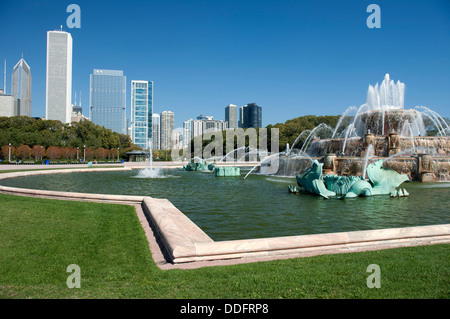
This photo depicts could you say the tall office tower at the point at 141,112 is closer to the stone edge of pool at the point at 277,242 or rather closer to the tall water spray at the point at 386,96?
the tall water spray at the point at 386,96

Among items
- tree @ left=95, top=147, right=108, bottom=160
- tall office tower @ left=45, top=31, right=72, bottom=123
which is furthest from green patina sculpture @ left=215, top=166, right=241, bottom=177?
tall office tower @ left=45, top=31, right=72, bottom=123

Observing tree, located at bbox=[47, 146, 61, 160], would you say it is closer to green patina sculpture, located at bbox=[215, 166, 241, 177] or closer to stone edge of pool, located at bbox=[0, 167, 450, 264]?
green patina sculpture, located at bbox=[215, 166, 241, 177]

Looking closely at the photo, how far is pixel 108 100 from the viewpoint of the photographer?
176125 mm

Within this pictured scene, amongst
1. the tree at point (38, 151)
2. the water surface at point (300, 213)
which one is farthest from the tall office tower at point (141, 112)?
the water surface at point (300, 213)

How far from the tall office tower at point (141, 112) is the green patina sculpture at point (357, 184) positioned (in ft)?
589

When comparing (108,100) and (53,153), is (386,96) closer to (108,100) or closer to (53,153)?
(53,153)

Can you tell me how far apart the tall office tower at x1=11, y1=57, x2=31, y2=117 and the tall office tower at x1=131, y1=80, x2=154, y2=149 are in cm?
5944

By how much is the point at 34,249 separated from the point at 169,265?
245 centimetres

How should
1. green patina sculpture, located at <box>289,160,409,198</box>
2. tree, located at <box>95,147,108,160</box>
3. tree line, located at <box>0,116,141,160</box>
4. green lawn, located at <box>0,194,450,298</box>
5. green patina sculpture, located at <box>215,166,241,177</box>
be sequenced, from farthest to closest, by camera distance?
tree, located at <box>95,147,108,160</box> < tree line, located at <box>0,116,141,160</box> < green patina sculpture, located at <box>215,166,241,177</box> < green patina sculpture, located at <box>289,160,409,198</box> < green lawn, located at <box>0,194,450,298</box>

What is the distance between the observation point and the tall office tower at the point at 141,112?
186000mm

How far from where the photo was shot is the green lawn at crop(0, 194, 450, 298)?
3689 mm

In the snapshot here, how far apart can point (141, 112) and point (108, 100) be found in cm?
2081

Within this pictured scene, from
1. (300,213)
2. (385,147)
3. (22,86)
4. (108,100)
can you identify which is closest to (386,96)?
(385,147)
